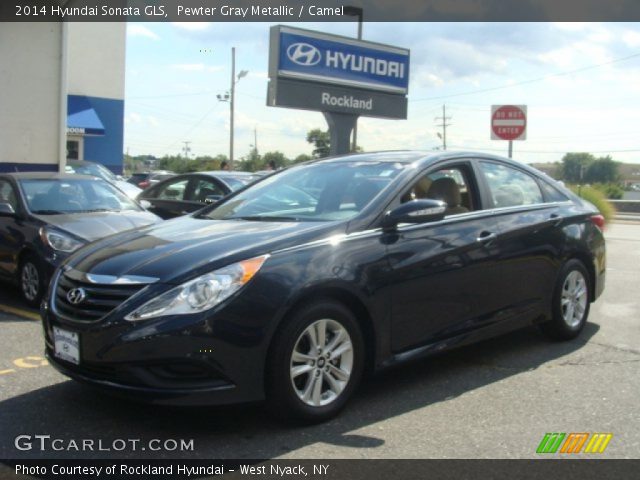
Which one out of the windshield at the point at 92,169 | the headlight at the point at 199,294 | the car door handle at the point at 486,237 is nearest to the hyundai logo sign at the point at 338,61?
the windshield at the point at 92,169

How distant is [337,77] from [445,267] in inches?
473

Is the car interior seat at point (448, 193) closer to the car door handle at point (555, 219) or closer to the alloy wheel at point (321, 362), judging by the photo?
the car door handle at point (555, 219)

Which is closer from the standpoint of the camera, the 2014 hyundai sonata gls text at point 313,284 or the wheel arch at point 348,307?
the 2014 hyundai sonata gls text at point 313,284

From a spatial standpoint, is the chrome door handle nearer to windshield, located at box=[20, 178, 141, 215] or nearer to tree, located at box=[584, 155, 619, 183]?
windshield, located at box=[20, 178, 141, 215]

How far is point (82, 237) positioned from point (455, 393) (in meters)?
4.09

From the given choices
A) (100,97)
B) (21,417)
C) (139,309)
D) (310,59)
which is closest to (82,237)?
(21,417)

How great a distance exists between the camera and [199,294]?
3535 millimetres

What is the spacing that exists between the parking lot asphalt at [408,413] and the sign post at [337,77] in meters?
10.6

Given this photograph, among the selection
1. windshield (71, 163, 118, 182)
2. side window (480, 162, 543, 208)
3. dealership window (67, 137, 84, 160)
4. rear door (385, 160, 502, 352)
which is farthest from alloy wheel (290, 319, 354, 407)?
dealership window (67, 137, 84, 160)

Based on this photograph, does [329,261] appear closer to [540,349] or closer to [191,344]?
[191,344]

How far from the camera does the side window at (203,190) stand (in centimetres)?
970

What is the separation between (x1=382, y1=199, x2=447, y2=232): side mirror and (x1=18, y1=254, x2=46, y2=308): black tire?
397cm

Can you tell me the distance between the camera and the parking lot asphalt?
3.57 meters

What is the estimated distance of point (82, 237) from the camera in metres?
6.83
